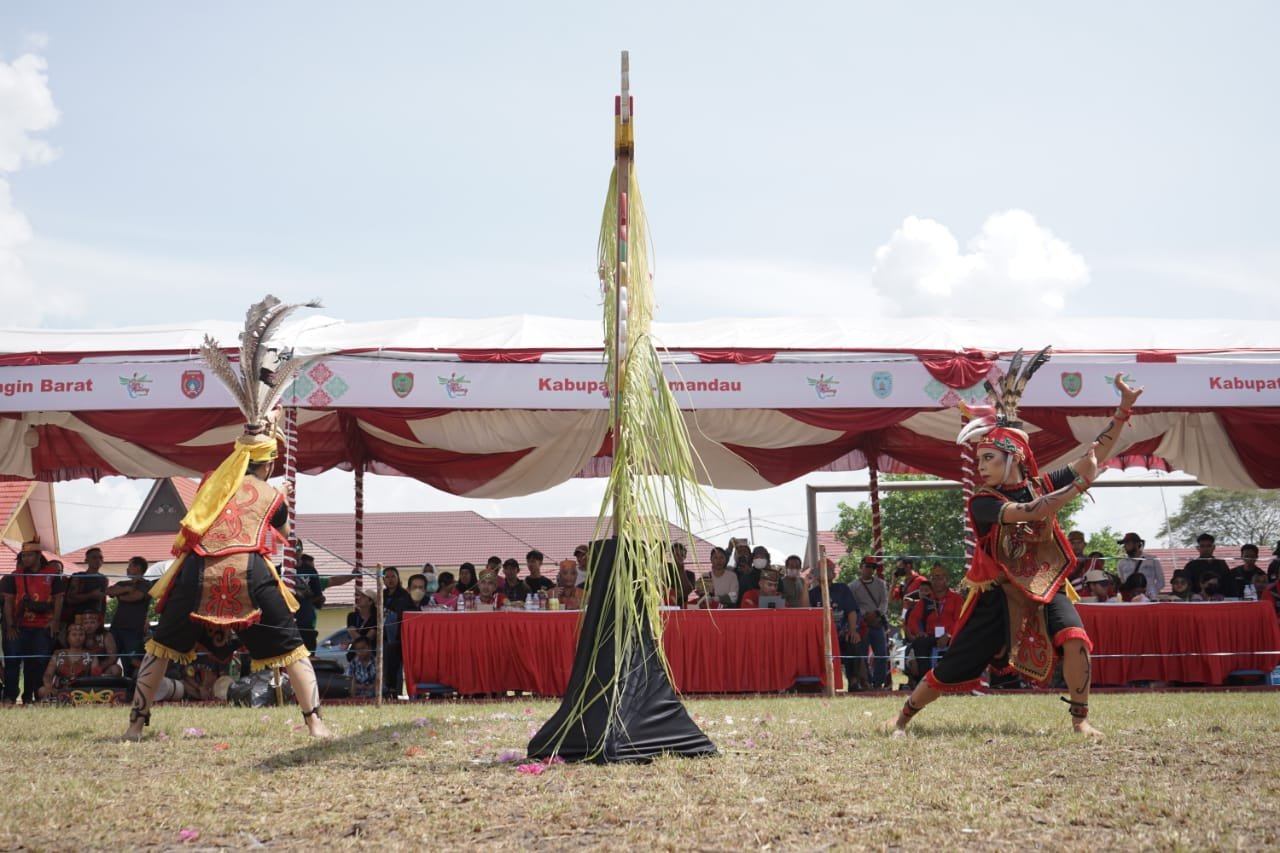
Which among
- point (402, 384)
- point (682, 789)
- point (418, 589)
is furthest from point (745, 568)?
point (682, 789)

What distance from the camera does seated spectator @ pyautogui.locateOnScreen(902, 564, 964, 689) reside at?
11930 mm

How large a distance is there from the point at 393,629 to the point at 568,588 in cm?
172

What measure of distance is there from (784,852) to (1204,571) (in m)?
10.3

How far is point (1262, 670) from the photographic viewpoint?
1053 cm

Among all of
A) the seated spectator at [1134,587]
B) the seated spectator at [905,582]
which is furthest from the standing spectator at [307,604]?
the seated spectator at [1134,587]

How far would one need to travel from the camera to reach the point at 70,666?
35.0 feet

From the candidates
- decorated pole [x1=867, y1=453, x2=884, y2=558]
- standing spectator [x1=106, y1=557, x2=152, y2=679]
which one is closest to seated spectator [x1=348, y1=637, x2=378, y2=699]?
standing spectator [x1=106, y1=557, x2=152, y2=679]

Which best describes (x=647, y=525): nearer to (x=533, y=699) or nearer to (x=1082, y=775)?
A: (x=1082, y=775)

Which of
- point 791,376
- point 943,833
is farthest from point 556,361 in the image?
point 943,833

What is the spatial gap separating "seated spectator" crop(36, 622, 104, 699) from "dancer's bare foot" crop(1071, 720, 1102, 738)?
27.0 feet

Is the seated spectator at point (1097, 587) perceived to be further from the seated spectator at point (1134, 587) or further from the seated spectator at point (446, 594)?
the seated spectator at point (446, 594)

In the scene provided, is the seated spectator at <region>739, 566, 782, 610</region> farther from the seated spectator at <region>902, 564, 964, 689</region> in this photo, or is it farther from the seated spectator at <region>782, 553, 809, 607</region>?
the seated spectator at <region>902, 564, 964, 689</region>

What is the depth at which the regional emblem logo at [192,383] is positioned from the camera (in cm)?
1056

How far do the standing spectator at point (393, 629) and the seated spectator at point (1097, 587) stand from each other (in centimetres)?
643
